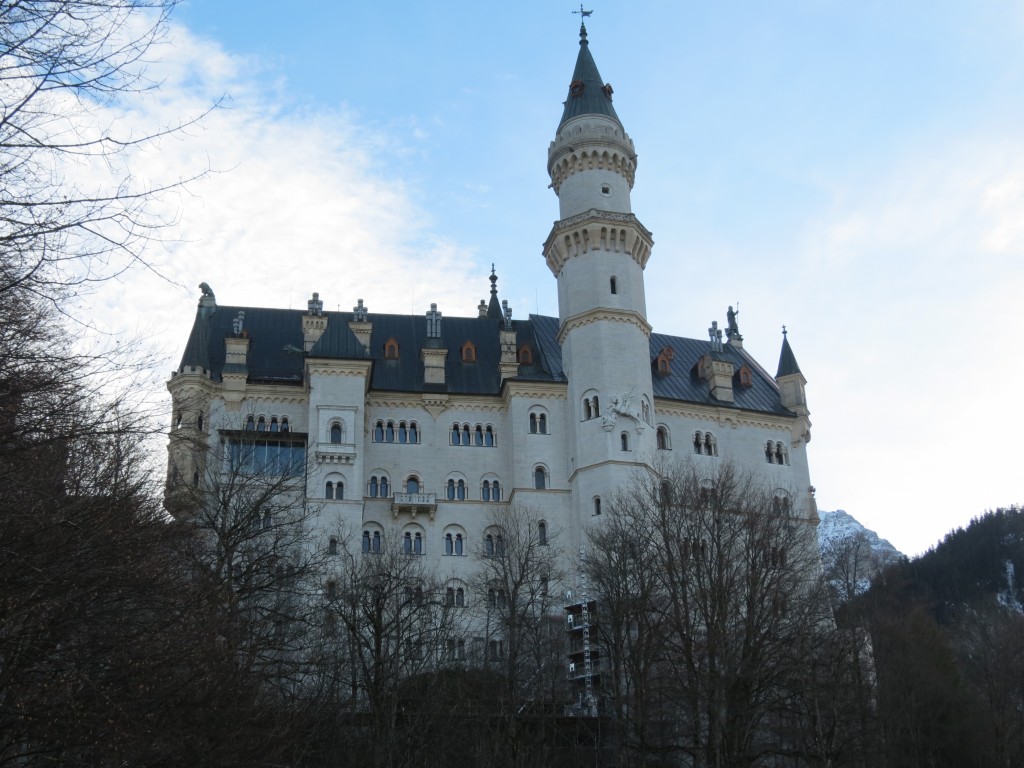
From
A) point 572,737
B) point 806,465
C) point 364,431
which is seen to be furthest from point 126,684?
point 806,465

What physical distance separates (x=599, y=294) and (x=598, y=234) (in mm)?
3883

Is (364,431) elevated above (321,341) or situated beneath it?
situated beneath

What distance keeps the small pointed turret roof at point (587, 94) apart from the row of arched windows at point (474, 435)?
20.5m

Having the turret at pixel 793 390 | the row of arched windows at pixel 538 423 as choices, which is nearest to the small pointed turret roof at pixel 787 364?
the turret at pixel 793 390

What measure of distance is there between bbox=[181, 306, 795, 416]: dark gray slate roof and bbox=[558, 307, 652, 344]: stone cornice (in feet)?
10.6

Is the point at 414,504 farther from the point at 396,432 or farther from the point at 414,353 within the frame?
the point at 414,353

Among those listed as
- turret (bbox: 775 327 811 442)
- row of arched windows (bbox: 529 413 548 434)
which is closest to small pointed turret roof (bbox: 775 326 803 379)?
turret (bbox: 775 327 811 442)

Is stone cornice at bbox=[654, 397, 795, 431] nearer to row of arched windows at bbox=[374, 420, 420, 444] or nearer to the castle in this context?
the castle

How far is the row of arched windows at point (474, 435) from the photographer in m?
66.2

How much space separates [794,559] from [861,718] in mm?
6592

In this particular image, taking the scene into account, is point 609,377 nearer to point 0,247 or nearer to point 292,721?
point 292,721

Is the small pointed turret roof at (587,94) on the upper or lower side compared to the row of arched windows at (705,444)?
upper

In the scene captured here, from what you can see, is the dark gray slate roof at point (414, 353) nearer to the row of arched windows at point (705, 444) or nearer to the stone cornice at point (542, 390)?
the stone cornice at point (542, 390)

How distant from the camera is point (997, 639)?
69.6 m
